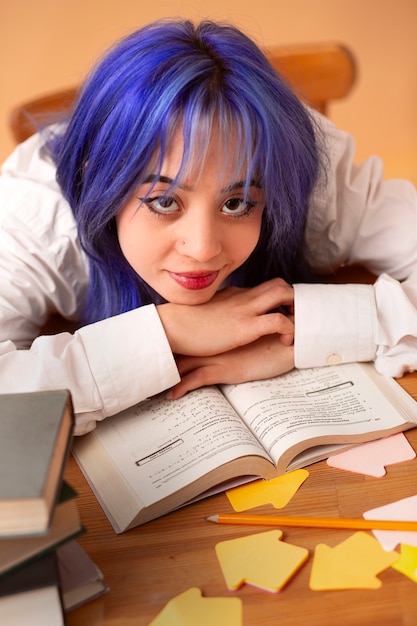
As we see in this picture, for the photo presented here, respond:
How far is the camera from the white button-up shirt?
37.7 inches

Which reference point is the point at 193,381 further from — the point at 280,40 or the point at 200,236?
the point at 280,40

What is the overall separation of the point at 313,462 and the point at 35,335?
0.48 m

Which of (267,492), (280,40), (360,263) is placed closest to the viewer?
(267,492)

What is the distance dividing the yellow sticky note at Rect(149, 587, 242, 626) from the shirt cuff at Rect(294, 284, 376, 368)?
0.40 metres

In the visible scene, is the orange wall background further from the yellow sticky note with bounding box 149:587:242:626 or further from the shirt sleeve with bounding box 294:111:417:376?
the yellow sticky note with bounding box 149:587:242:626

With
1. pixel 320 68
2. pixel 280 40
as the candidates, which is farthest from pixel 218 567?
pixel 280 40

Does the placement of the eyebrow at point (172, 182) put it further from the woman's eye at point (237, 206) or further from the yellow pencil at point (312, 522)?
the yellow pencil at point (312, 522)

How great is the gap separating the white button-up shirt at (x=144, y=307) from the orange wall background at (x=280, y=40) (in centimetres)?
113

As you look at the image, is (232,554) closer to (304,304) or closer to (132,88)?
(304,304)

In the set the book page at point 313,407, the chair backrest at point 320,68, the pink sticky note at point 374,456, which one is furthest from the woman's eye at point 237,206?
the chair backrest at point 320,68

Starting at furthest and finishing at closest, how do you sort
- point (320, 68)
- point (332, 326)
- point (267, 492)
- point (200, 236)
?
point (320, 68) → point (332, 326) → point (200, 236) → point (267, 492)

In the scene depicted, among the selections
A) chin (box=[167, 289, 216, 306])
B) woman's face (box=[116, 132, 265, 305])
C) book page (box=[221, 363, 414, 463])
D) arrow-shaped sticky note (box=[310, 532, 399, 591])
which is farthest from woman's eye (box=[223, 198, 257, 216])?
arrow-shaped sticky note (box=[310, 532, 399, 591])

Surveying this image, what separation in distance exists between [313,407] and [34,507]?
45 cm

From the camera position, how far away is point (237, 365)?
1026 millimetres
